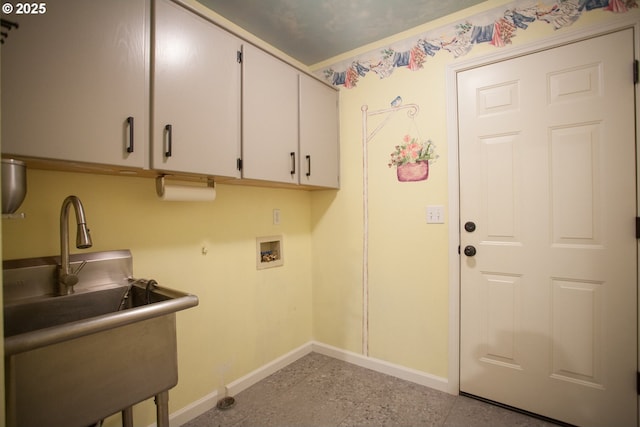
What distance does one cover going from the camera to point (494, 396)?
73.8 inches

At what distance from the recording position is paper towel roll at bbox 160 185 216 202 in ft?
4.90

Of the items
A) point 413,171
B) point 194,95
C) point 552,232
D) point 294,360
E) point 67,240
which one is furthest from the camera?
point 294,360

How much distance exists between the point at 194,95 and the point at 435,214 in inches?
63.7

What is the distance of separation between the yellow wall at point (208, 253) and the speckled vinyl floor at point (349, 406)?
0.64 feet

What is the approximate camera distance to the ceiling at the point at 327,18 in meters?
1.84

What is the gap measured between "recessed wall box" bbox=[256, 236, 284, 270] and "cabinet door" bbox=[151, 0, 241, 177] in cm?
74

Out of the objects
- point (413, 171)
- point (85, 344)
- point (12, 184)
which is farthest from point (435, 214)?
point (12, 184)

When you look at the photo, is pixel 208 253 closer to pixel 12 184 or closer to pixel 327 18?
pixel 12 184

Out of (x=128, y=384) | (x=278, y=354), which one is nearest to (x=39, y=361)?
(x=128, y=384)

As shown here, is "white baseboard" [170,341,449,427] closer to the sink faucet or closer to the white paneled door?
the white paneled door

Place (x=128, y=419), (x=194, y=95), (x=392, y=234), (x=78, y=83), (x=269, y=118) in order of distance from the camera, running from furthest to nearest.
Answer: (x=392, y=234) < (x=269, y=118) < (x=194, y=95) < (x=128, y=419) < (x=78, y=83)

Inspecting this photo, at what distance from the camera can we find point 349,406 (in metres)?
1.87

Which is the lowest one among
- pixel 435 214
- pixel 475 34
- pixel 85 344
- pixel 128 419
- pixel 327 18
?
pixel 128 419

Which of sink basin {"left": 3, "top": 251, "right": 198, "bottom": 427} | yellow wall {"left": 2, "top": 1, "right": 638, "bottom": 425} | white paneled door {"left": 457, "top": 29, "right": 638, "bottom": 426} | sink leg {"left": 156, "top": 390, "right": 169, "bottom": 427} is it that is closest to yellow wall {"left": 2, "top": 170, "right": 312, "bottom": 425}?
yellow wall {"left": 2, "top": 1, "right": 638, "bottom": 425}
